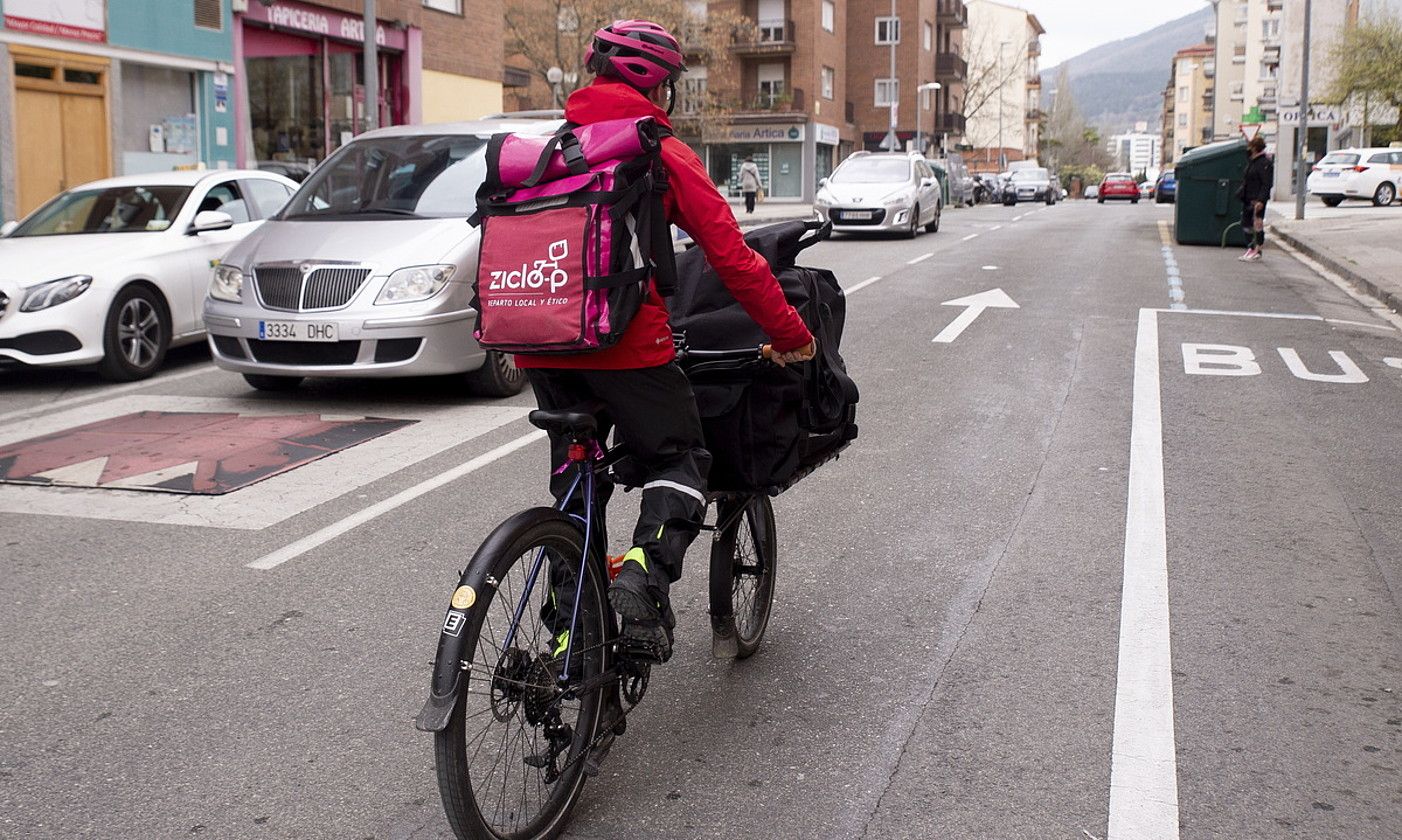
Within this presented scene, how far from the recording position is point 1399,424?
8570 mm

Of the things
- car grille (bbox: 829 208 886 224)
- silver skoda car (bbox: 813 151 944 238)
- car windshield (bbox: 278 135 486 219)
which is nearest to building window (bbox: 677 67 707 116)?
silver skoda car (bbox: 813 151 944 238)

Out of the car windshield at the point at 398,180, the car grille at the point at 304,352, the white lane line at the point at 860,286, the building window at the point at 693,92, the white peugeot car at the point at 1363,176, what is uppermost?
the building window at the point at 693,92

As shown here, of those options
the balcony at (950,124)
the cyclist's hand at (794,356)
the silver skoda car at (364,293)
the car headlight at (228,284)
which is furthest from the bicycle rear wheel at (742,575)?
the balcony at (950,124)

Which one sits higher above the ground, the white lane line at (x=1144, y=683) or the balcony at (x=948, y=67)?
the balcony at (x=948, y=67)

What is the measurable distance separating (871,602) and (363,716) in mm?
1932

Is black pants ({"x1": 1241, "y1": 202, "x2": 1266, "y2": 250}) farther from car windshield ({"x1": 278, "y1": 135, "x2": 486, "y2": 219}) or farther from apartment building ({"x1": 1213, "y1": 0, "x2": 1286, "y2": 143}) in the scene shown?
apartment building ({"x1": 1213, "y1": 0, "x2": 1286, "y2": 143})

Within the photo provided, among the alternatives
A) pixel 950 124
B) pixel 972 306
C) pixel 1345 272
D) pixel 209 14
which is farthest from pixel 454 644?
pixel 950 124

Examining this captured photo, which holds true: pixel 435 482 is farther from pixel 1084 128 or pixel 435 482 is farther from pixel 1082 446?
pixel 1084 128

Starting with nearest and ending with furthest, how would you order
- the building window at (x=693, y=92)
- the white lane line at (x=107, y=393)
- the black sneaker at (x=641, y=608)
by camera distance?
the black sneaker at (x=641, y=608)
the white lane line at (x=107, y=393)
the building window at (x=693, y=92)

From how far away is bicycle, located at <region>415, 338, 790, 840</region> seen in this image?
299cm

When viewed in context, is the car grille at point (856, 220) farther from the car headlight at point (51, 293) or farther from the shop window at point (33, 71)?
the car headlight at point (51, 293)

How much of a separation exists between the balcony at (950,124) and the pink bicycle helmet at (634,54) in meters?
80.3

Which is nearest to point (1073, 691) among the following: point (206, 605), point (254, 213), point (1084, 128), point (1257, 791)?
point (1257, 791)

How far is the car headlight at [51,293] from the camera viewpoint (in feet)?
33.7
